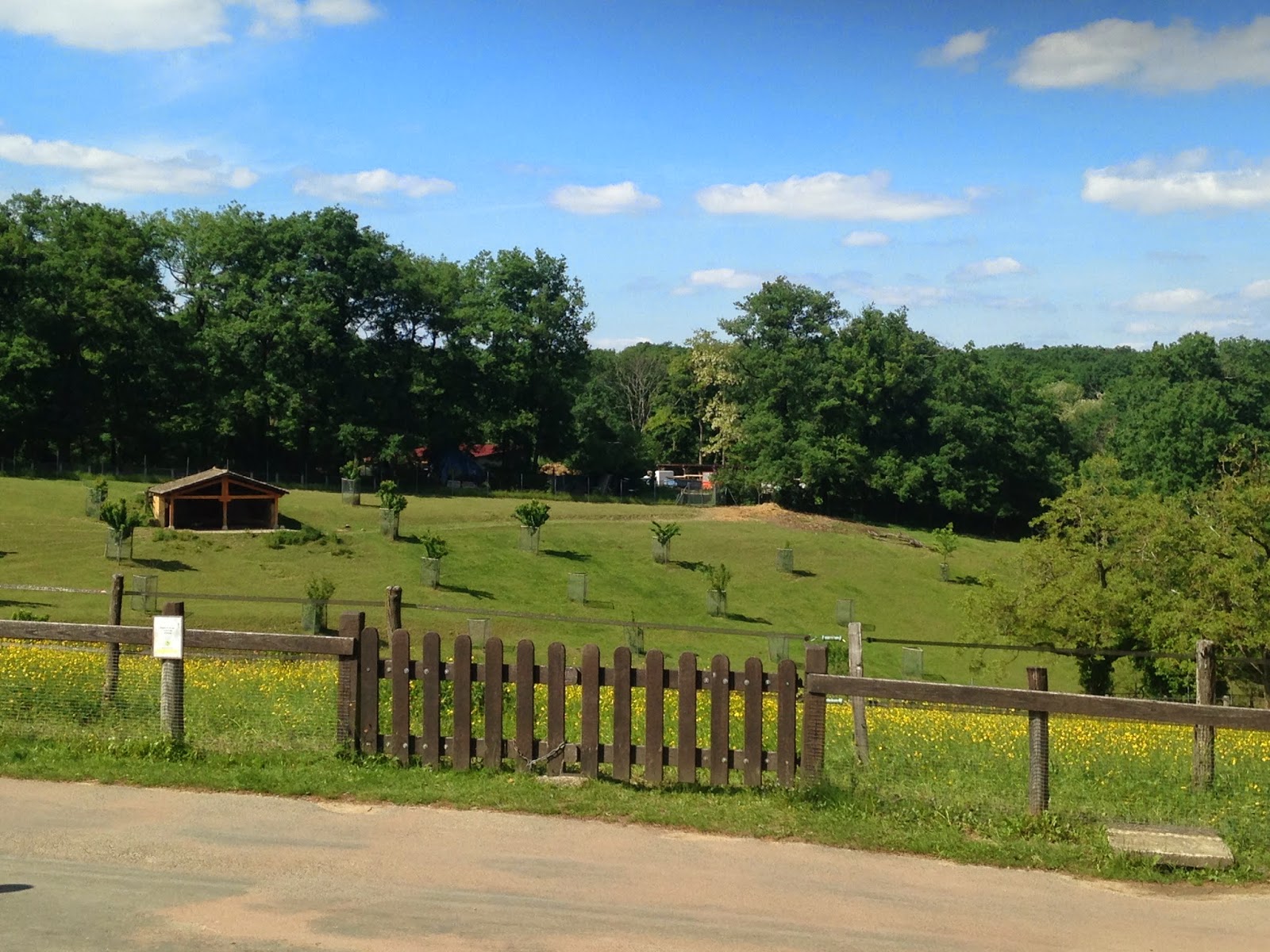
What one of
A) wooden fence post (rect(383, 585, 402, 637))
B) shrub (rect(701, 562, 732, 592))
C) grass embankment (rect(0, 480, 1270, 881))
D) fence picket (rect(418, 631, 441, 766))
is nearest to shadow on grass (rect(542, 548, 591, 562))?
shrub (rect(701, 562, 732, 592))

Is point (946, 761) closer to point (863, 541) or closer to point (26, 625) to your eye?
point (26, 625)

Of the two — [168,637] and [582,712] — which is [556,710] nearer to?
[582,712]

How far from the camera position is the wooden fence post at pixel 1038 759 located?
32.0 ft

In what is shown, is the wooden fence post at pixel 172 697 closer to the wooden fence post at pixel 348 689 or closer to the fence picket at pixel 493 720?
the wooden fence post at pixel 348 689

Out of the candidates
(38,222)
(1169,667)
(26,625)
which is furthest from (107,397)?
(26,625)

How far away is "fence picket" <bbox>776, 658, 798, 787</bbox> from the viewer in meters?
10.1

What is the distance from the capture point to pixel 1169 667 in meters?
32.3

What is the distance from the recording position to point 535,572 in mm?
53812

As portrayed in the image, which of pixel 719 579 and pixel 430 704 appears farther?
pixel 719 579

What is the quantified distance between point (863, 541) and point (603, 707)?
2199 inches

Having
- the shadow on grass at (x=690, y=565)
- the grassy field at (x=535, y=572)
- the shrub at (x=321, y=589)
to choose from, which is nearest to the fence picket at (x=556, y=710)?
the grassy field at (x=535, y=572)

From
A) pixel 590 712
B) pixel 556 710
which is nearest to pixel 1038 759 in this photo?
pixel 590 712

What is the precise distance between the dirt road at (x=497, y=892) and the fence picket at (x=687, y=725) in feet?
3.19

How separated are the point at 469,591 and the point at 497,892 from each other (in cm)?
4122
